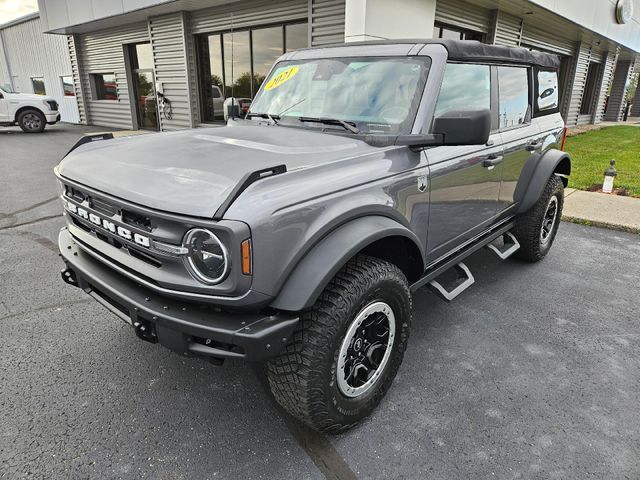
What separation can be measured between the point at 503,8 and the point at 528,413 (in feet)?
38.4

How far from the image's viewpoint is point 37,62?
21.4m

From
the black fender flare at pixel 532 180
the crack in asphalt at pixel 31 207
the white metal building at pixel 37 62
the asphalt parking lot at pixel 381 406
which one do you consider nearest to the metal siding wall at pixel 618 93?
the black fender flare at pixel 532 180

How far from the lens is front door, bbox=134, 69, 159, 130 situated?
1484cm

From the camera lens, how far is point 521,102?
390cm

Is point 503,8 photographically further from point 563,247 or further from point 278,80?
point 278,80

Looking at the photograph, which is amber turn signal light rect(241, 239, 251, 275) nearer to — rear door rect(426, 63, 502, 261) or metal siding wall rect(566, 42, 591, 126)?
rear door rect(426, 63, 502, 261)

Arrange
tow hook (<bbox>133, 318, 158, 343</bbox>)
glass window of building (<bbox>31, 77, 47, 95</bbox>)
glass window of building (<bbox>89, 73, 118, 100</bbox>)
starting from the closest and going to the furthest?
tow hook (<bbox>133, 318, 158, 343</bbox>) → glass window of building (<bbox>89, 73, 118, 100</bbox>) → glass window of building (<bbox>31, 77, 47, 95</bbox>)

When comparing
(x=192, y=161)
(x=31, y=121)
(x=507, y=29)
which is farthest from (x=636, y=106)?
(x=192, y=161)

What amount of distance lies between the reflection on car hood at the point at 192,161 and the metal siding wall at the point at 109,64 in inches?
533

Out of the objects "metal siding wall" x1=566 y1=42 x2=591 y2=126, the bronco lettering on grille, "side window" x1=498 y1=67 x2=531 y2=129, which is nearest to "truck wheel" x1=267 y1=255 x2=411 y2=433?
the bronco lettering on grille

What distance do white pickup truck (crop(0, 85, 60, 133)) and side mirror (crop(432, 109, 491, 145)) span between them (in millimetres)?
18013

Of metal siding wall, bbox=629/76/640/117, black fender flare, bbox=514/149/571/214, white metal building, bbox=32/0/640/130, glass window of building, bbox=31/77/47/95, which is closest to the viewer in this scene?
black fender flare, bbox=514/149/571/214

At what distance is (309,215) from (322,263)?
0.70 ft


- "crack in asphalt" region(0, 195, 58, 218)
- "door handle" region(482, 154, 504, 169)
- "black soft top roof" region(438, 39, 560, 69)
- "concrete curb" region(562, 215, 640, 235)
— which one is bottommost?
"crack in asphalt" region(0, 195, 58, 218)
